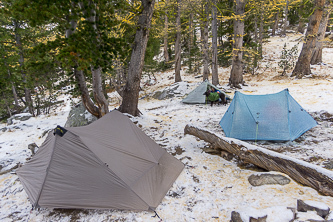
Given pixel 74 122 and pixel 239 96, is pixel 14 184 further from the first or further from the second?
pixel 239 96

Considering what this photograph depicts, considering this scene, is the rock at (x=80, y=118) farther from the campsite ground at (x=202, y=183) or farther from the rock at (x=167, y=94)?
the rock at (x=167, y=94)

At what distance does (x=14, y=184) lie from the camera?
4.64 meters

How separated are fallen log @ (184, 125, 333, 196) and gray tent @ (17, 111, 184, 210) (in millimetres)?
1664

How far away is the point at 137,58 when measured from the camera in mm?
7539

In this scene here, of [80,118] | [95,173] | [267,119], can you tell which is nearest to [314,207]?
[267,119]

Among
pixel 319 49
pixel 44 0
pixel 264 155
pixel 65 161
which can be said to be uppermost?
pixel 44 0

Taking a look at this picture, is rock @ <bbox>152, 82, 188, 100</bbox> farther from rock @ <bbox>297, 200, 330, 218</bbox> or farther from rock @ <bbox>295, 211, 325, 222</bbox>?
rock @ <bbox>295, 211, 325, 222</bbox>

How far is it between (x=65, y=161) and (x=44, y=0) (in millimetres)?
3911

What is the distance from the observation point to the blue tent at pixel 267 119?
5589 mm

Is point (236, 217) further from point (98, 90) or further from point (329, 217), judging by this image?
point (98, 90)

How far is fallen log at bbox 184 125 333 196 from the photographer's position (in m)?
3.32

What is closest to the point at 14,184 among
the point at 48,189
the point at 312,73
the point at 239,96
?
the point at 48,189

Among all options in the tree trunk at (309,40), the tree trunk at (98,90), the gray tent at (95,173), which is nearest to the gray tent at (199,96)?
the tree trunk at (98,90)

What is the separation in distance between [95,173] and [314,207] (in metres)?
3.85
